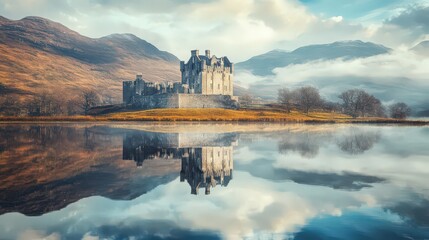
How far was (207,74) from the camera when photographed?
110 metres

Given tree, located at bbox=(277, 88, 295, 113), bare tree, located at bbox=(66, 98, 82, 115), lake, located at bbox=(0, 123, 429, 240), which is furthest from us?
bare tree, located at bbox=(66, 98, 82, 115)

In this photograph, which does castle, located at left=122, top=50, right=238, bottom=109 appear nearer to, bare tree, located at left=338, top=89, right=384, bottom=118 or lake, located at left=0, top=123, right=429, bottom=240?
bare tree, located at left=338, top=89, right=384, bottom=118

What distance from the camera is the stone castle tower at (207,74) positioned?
360ft

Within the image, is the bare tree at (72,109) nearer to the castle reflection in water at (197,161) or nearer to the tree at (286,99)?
the tree at (286,99)

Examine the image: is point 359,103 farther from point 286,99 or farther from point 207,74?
point 207,74

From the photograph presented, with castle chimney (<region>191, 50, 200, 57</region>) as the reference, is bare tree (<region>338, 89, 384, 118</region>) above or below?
below

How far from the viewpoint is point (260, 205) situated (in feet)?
38.9

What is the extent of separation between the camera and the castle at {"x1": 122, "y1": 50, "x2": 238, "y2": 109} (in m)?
99.3

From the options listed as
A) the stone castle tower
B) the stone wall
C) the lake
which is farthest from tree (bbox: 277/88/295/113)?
the lake

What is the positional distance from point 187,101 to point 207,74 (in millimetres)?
14432

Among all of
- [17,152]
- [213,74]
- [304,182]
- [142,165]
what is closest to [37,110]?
→ [213,74]

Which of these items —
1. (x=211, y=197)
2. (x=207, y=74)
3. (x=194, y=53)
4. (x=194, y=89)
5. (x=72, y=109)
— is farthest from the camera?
(x=72, y=109)

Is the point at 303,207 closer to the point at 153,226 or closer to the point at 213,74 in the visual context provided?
the point at 153,226

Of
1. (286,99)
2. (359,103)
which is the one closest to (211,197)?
(286,99)
